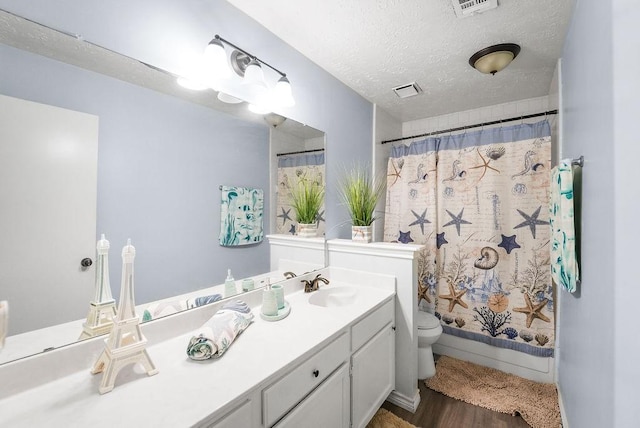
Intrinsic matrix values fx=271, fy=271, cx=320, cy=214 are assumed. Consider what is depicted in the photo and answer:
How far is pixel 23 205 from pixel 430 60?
2.24m

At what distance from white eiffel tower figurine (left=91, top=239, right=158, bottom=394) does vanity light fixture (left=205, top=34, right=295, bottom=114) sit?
2.98 ft

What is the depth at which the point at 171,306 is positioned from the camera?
3.87ft

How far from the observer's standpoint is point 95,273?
970 millimetres

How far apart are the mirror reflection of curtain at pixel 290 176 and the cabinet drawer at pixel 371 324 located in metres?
0.71

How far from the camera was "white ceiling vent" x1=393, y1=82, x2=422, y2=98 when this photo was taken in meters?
2.21

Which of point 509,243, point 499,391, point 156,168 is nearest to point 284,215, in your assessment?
point 156,168

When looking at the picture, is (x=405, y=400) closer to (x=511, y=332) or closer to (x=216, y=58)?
(x=511, y=332)

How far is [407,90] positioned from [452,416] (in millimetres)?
2410

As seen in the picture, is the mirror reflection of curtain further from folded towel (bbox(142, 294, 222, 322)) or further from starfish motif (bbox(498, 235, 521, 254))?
Result: starfish motif (bbox(498, 235, 521, 254))

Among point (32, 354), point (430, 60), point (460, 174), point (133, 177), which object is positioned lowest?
point (32, 354)

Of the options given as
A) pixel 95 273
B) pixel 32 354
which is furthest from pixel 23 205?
pixel 32 354

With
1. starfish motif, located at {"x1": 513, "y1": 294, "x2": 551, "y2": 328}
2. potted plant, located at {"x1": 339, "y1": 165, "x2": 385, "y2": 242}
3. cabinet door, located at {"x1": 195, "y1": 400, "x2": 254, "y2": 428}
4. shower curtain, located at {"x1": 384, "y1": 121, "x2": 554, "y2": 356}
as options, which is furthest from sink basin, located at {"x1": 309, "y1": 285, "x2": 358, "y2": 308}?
starfish motif, located at {"x1": 513, "y1": 294, "x2": 551, "y2": 328}

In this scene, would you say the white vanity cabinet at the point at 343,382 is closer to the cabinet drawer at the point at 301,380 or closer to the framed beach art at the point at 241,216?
the cabinet drawer at the point at 301,380

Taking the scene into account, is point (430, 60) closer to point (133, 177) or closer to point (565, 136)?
point (565, 136)
